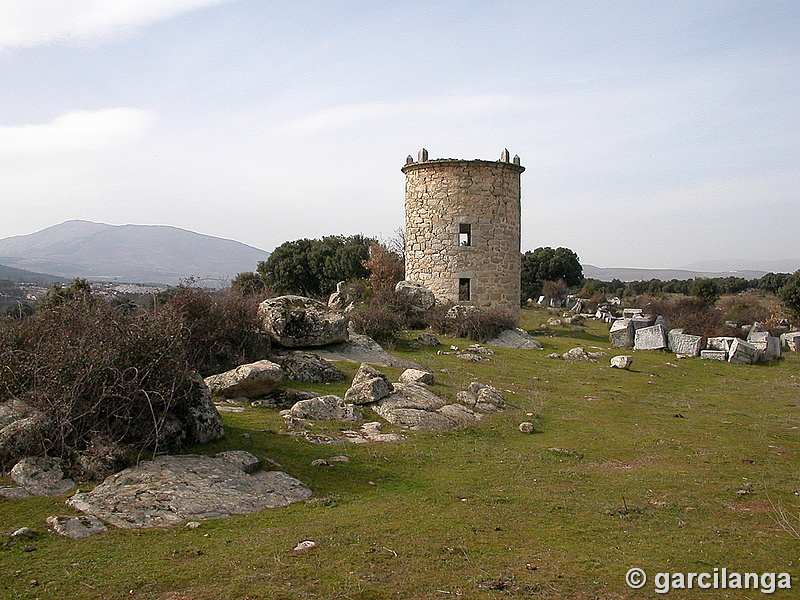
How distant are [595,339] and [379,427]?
64.3ft

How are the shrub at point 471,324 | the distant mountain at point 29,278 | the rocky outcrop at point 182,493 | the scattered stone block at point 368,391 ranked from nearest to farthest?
the rocky outcrop at point 182,493 → the scattered stone block at point 368,391 → the shrub at point 471,324 → the distant mountain at point 29,278

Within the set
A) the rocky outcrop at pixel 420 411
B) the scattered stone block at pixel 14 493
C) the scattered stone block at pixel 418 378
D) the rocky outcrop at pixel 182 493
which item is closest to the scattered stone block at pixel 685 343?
the scattered stone block at pixel 418 378

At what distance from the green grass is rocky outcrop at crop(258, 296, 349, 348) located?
2.99 m

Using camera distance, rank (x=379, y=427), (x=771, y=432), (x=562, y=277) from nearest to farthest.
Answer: (x=379, y=427), (x=771, y=432), (x=562, y=277)

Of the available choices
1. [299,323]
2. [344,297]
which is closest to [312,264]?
[344,297]

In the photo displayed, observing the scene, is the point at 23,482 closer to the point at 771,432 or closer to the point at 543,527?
the point at 543,527

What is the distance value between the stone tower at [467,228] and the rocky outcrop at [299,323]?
1204 cm

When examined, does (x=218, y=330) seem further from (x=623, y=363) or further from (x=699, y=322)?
(x=699, y=322)

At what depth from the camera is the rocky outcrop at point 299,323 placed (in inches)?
582

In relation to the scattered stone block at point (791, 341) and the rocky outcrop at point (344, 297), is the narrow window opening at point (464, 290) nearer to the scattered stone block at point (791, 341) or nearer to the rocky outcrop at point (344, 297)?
the rocky outcrop at point (344, 297)

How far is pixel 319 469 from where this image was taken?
25.6 ft

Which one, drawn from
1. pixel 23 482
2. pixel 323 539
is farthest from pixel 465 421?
pixel 23 482

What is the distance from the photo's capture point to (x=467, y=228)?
27.6 m

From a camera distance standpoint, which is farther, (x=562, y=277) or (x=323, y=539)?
(x=562, y=277)
